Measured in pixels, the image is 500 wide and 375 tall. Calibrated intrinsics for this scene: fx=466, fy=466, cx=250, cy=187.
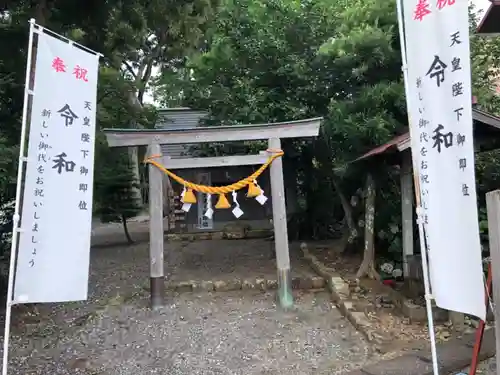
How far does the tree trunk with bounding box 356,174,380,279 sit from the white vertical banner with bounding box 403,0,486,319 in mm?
4496

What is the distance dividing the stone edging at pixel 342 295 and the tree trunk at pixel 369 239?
519 mm

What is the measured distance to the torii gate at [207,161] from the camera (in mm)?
7164

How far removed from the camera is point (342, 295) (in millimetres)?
7082

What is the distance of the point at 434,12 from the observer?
3.50m

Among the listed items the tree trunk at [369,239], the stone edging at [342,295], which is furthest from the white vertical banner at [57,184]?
the tree trunk at [369,239]

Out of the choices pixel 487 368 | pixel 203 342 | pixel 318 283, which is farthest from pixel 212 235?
pixel 487 368

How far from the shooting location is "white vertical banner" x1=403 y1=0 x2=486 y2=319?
130 inches

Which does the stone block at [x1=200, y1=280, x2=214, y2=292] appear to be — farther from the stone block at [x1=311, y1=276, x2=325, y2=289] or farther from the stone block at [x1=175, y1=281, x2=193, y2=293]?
the stone block at [x1=311, y1=276, x2=325, y2=289]

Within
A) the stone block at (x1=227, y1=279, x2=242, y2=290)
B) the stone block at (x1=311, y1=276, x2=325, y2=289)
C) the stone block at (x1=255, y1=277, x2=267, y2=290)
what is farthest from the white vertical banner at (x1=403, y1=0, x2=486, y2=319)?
the stone block at (x1=227, y1=279, x2=242, y2=290)

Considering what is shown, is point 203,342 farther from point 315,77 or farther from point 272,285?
point 315,77

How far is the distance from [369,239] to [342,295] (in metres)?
1.51

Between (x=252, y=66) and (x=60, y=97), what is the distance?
20.3 ft

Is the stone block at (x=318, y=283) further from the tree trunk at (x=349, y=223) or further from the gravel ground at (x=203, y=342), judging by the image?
the tree trunk at (x=349, y=223)

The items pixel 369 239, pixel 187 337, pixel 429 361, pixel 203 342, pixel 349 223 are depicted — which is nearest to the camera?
pixel 429 361
